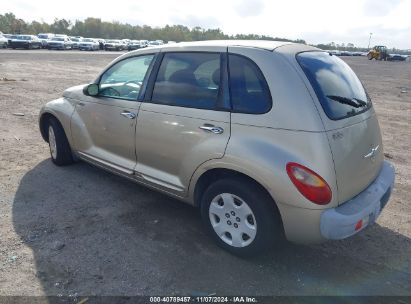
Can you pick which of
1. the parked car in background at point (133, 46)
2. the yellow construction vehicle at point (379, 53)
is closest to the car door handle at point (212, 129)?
the parked car in background at point (133, 46)

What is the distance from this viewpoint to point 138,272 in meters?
3.10

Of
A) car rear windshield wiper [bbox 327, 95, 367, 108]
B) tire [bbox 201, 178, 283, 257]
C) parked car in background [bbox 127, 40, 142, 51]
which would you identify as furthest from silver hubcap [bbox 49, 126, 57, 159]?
parked car in background [bbox 127, 40, 142, 51]

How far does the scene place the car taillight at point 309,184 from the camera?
2.75 m

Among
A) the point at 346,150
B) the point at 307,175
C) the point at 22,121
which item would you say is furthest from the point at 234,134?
the point at 22,121

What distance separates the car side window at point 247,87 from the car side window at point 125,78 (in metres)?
1.14

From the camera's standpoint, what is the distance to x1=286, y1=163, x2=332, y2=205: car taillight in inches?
108

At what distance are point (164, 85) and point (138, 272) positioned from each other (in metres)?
1.83

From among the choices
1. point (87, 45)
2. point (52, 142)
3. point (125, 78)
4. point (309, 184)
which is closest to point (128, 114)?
point (125, 78)

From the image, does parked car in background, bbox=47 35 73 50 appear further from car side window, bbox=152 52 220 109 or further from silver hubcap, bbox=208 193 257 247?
silver hubcap, bbox=208 193 257 247

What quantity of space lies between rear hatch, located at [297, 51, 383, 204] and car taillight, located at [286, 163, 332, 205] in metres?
0.16

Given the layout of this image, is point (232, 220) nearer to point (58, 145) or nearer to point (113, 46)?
point (58, 145)

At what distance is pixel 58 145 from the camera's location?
17.0ft

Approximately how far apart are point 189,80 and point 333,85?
134 cm

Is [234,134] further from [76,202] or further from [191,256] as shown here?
[76,202]
